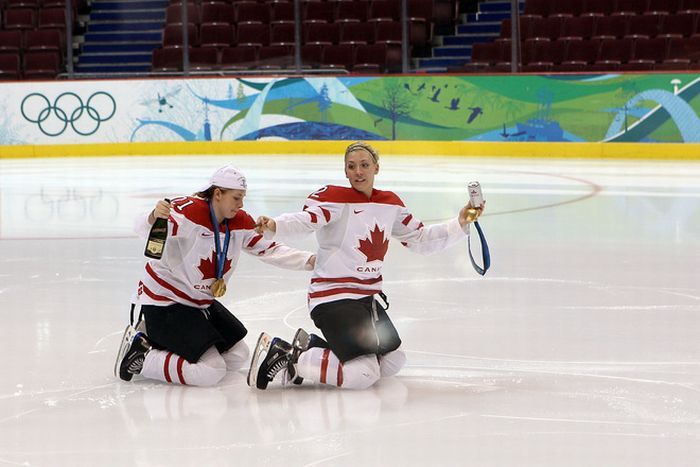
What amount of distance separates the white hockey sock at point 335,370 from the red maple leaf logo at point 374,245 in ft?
1.17

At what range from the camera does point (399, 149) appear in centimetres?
1502

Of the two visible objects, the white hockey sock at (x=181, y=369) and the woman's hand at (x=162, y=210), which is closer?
the woman's hand at (x=162, y=210)

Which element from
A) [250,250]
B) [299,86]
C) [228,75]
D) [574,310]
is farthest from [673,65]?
[250,250]

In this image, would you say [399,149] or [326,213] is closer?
[326,213]

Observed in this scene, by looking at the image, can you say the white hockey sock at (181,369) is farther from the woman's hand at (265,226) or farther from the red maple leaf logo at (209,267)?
the woman's hand at (265,226)

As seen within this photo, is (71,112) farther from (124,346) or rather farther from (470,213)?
(470,213)

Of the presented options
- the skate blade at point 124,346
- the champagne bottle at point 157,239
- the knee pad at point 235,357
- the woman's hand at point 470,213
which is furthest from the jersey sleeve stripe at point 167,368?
the woman's hand at point 470,213

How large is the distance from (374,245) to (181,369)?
767mm

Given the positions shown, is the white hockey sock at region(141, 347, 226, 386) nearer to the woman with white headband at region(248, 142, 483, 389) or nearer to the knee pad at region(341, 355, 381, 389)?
the woman with white headband at region(248, 142, 483, 389)

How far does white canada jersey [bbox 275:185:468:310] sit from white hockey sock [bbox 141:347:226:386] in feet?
1.29

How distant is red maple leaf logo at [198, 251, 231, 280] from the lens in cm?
362

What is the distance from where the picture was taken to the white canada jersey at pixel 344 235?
3.60 metres

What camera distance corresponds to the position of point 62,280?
5.54 m

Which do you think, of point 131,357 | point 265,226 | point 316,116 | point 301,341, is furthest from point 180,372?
point 316,116
